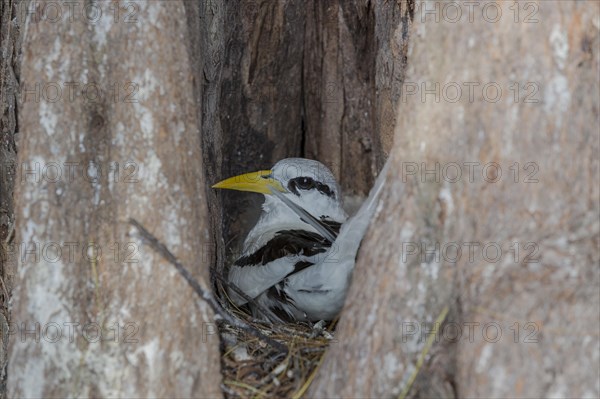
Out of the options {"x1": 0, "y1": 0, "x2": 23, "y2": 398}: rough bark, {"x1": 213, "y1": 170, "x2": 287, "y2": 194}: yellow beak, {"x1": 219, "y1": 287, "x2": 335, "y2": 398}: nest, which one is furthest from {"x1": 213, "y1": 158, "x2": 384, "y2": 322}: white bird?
{"x1": 0, "y1": 0, "x2": 23, "y2": 398}: rough bark

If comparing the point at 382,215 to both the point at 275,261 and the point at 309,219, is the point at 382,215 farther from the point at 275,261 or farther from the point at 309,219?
the point at 309,219

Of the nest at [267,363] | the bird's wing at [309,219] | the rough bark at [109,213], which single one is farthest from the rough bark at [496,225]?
the bird's wing at [309,219]

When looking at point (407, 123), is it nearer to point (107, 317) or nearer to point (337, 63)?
point (107, 317)

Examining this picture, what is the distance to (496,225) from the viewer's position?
2.95m

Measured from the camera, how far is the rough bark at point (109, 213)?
10.1 feet

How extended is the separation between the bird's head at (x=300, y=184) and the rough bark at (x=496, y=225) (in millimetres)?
2209

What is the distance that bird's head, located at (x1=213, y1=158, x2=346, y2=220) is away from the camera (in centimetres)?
524

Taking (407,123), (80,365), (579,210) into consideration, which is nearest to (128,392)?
(80,365)

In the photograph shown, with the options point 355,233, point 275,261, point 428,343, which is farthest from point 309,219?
point 428,343

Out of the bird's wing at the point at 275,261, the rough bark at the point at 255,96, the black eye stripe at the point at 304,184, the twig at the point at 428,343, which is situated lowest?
the twig at the point at 428,343

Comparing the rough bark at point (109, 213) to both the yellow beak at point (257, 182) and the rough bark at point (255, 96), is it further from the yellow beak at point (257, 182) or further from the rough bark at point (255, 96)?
the yellow beak at point (257, 182)

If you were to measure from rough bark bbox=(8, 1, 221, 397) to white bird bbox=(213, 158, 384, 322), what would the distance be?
0.95 meters

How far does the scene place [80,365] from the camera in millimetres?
3092

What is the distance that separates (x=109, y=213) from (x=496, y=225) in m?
1.51
